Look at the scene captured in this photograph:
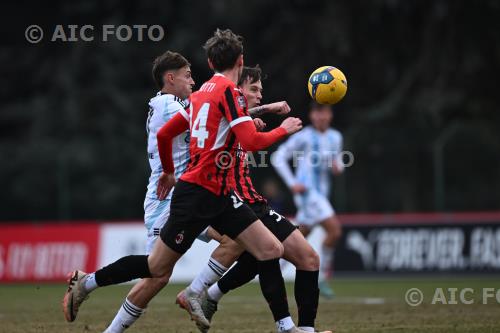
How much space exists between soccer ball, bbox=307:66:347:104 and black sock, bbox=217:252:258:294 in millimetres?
1526

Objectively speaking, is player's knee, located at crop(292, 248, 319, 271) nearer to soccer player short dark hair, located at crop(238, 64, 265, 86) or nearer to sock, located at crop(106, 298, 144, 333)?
sock, located at crop(106, 298, 144, 333)

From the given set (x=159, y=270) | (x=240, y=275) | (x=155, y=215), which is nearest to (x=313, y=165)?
(x=240, y=275)

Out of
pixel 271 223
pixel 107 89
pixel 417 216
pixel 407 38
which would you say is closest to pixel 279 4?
pixel 407 38

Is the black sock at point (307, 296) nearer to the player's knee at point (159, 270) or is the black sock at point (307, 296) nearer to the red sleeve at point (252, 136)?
the player's knee at point (159, 270)

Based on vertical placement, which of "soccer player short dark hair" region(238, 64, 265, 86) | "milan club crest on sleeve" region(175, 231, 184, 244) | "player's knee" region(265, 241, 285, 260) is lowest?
"player's knee" region(265, 241, 285, 260)

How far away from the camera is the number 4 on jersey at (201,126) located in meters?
7.96

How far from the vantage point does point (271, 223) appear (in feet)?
28.1

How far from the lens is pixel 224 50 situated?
319 inches

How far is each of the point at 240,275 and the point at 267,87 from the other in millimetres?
18186

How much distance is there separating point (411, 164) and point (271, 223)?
37.7ft

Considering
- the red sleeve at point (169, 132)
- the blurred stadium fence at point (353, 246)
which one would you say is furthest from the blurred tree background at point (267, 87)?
the red sleeve at point (169, 132)

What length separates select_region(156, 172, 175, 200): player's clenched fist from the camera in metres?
8.81

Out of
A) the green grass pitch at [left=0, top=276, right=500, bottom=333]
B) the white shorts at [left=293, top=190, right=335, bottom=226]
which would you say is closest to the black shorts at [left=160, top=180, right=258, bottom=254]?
the green grass pitch at [left=0, top=276, right=500, bottom=333]

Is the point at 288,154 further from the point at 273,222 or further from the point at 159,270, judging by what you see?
the point at 159,270
